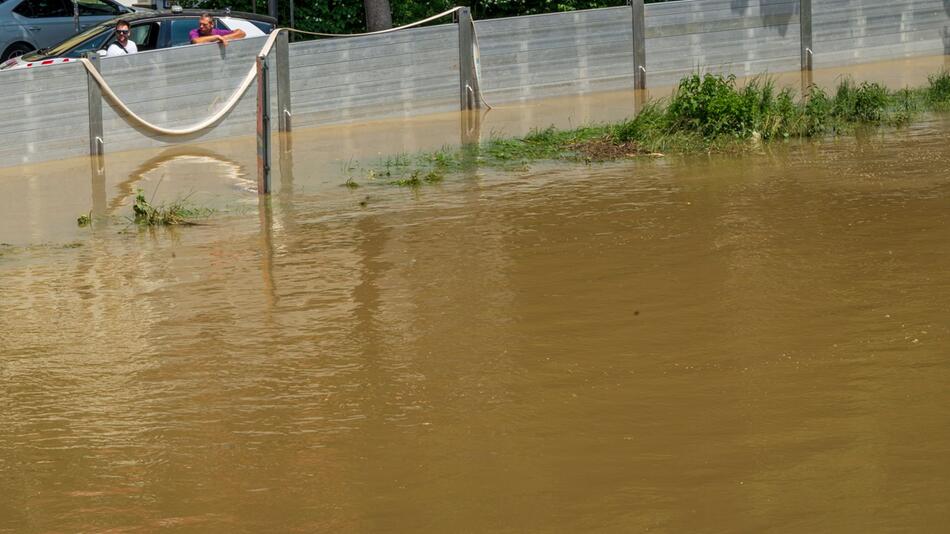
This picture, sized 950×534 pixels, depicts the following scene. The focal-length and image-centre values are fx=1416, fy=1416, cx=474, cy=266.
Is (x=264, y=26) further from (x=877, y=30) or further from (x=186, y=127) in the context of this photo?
(x=877, y=30)

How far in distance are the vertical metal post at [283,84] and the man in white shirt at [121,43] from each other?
2052 mm

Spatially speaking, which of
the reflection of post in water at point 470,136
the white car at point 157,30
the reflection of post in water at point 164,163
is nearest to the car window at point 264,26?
the white car at point 157,30

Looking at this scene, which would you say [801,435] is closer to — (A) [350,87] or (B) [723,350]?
(B) [723,350]

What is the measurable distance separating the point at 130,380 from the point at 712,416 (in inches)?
125

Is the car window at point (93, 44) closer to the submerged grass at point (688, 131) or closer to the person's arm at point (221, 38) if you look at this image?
the person's arm at point (221, 38)

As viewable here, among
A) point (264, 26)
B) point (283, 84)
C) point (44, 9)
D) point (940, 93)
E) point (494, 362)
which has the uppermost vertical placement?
point (44, 9)

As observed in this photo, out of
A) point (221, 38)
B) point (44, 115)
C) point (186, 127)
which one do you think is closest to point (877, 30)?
point (221, 38)

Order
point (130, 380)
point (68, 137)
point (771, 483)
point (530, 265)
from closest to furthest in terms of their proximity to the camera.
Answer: point (771, 483) → point (130, 380) → point (530, 265) → point (68, 137)

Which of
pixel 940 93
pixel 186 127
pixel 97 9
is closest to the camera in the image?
pixel 186 127

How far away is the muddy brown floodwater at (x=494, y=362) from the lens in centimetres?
594

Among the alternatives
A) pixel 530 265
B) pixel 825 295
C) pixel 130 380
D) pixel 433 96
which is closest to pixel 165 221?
pixel 530 265

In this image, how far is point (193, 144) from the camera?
18.2 meters

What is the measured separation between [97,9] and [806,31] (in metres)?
12.9

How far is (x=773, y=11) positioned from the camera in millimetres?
23766
